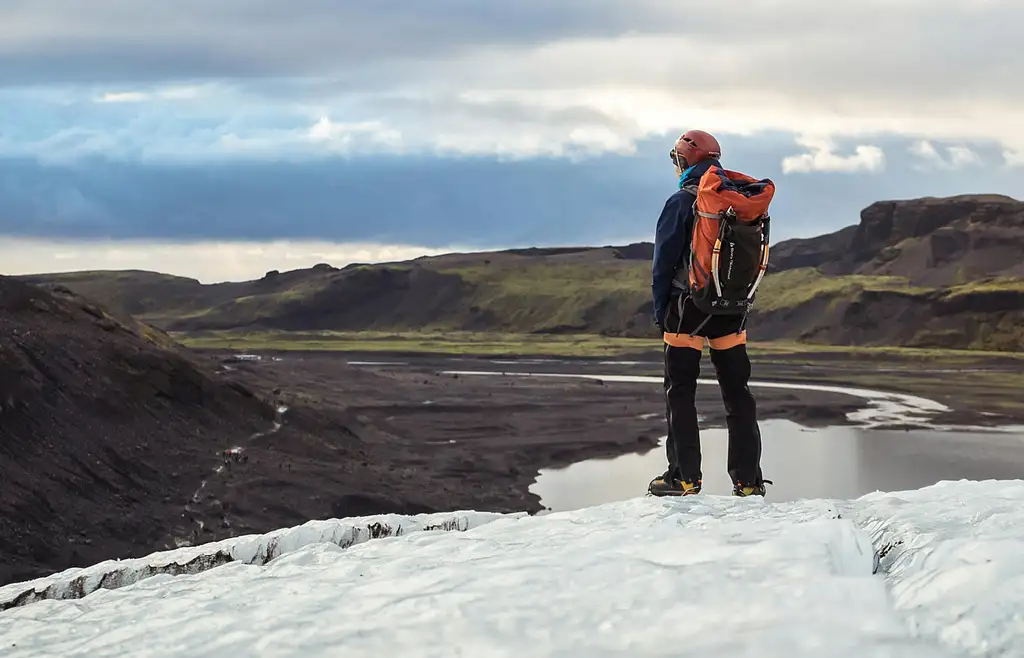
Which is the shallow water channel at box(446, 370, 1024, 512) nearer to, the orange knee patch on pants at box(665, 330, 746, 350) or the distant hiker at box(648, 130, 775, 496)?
the distant hiker at box(648, 130, 775, 496)

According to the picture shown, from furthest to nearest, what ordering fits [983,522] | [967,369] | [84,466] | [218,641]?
[967,369]
[84,466]
[983,522]
[218,641]

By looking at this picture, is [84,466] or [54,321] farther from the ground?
[54,321]

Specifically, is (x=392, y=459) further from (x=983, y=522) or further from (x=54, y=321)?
(x=983, y=522)

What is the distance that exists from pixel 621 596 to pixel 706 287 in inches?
131

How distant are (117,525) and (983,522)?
10055 millimetres

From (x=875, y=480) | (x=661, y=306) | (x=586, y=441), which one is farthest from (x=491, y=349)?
(x=661, y=306)

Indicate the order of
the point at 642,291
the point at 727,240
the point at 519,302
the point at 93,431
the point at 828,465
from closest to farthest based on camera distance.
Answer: the point at 727,240 → the point at 93,431 → the point at 828,465 → the point at 642,291 → the point at 519,302

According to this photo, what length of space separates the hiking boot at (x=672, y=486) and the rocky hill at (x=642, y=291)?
69693 millimetres

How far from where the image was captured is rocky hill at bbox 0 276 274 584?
12.0m

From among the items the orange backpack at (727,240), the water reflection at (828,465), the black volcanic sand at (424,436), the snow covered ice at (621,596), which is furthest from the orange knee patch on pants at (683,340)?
the water reflection at (828,465)

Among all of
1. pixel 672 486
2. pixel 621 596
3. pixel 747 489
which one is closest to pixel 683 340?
pixel 672 486

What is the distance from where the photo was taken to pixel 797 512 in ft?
19.1

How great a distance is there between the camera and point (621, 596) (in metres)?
4.12

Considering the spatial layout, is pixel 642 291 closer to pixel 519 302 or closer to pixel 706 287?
pixel 519 302
